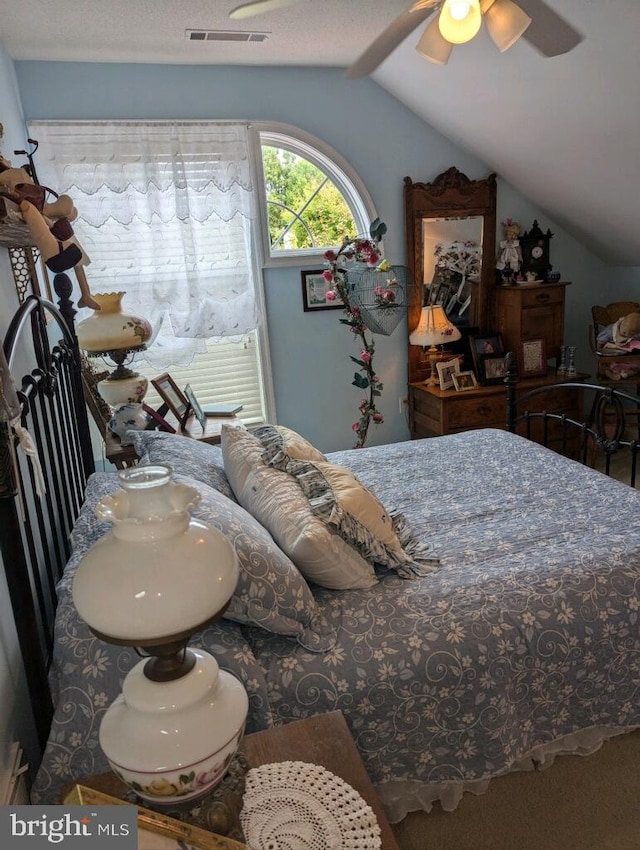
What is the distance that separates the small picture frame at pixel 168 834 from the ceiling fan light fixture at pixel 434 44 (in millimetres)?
2173

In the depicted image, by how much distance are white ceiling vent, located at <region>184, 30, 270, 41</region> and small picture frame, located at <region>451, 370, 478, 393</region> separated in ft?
7.24

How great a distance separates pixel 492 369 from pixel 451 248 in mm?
864

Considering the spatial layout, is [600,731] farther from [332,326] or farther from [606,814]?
[332,326]

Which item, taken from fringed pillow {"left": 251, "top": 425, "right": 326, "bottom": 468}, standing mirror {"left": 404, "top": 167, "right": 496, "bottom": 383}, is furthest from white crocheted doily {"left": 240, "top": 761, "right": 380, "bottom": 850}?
standing mirror {"left": 404, "top": 167, "right": 496, "bottom": 383}

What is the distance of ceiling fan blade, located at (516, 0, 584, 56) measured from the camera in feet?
5.44

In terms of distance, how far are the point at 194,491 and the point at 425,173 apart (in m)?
3.57

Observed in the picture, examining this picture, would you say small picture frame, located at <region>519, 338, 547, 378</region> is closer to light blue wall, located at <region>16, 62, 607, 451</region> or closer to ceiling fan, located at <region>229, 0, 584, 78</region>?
light blue wall, located at <region>16, 62, 607, 451</region>

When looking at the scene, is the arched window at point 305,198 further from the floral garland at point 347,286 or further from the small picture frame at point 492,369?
the small picture frame at point 492,369

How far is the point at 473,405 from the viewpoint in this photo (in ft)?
12.5

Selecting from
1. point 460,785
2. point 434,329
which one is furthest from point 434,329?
point 460,785

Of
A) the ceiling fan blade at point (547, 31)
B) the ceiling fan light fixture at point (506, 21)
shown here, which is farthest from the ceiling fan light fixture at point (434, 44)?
the ceiling fan blade at point (547, 31)

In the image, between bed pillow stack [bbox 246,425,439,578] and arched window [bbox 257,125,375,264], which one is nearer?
bed pillow stack [bbox 246,425,439,578]

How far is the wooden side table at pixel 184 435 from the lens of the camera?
2.32 m

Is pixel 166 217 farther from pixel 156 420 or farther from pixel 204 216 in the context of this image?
pixel 156 420
